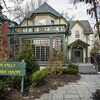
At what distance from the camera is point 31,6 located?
2730 cm

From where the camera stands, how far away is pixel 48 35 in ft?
36.3

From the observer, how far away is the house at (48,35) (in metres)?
10.9

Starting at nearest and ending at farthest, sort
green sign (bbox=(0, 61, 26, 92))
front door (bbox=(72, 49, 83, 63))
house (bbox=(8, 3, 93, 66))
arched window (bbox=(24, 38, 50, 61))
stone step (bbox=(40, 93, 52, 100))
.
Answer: stone step (bbox=(40, 93, 52, 100)), green sign (bbox=(0, 61, 26, 92)), house (bbox=(8, 3, 93, 66)), arched window (bbox=(24, 38, 50, 61)), front door (bbox=(72, 49, 83, 63))

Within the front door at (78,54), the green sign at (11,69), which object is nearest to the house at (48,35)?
the front door at (78,54)

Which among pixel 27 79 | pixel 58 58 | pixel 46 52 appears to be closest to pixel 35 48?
pixel 46 52

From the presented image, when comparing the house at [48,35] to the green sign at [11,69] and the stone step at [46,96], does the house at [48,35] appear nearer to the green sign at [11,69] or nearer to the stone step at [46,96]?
the green sign at [11,69]

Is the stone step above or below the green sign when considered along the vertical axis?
below

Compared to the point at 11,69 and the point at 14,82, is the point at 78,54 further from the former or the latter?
the point at 11,69

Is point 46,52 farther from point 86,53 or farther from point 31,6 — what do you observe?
point 31,6

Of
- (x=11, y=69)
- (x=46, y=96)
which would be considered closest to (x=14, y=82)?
(x=11, y=69)

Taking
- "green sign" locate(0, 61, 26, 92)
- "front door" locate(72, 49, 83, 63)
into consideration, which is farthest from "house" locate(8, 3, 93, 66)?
"green sign" locate(0, 61, 26, 92)

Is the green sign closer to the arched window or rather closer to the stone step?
the stone step

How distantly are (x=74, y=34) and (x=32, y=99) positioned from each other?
15.6 meters

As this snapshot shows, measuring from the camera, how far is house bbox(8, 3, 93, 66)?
1088 cm
